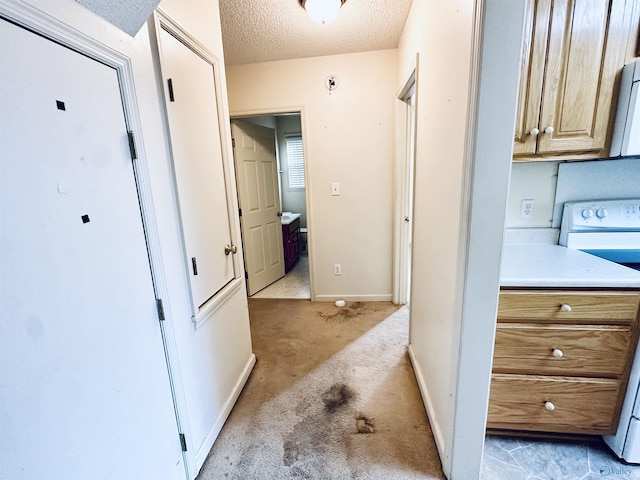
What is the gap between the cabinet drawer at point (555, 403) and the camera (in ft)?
4.32

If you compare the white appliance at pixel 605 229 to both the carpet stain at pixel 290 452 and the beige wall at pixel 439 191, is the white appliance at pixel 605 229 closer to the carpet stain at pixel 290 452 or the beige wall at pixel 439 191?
the beige wall at pixel 439 191

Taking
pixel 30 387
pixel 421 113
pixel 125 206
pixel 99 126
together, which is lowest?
pixel 30 387

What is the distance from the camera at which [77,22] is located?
0.81 m

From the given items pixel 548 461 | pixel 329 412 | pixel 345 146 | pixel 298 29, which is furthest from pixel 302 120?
pixel 548 461

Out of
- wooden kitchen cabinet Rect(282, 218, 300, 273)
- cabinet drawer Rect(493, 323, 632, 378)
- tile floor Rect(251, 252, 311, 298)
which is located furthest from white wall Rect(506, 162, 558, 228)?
wooden kitchen cabinet Rect(282, 218, 300, 273)

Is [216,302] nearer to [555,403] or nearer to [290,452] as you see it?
[290,452]

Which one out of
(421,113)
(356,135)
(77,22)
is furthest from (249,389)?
(356,135)

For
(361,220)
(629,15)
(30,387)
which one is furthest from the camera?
(361,220)

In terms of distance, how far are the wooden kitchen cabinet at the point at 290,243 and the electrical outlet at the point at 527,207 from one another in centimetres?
306

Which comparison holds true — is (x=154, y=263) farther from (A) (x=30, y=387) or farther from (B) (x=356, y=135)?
(B) (x=356, y=135)

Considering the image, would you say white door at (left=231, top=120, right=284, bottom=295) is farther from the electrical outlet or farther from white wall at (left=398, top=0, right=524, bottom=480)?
the electrical outlet

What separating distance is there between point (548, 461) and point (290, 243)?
3605mm

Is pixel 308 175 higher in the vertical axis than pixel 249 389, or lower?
higher

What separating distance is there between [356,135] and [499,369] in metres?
2.28
